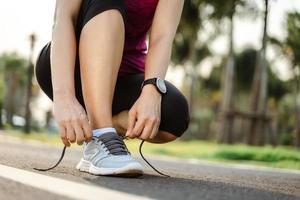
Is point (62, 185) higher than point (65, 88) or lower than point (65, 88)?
lower

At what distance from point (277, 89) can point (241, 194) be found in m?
65.7

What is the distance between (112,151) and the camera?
2535 millimetres

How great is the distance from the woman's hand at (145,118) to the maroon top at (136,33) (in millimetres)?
467

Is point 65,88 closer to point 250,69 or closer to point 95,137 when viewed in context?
point 95,137

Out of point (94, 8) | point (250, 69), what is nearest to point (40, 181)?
point (94, 8)

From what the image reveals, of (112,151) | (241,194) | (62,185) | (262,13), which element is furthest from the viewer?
(262,13)

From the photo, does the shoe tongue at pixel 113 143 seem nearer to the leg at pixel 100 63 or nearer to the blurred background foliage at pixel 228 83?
the leg at pixel 100 63

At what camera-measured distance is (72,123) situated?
8.09 feet

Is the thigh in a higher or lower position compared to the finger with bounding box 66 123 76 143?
higher

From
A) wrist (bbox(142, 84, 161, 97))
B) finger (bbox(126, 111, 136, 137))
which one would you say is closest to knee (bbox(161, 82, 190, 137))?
wrist (bbox(142, 84, 161, 97))

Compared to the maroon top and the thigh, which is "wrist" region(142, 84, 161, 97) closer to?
the thigh

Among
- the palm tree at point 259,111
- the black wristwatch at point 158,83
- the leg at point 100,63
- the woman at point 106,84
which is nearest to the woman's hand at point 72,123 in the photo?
the woman at point 106,84

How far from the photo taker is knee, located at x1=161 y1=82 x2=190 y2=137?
2791 mm

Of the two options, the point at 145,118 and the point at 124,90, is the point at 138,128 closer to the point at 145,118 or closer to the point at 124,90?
the point at 145,118
